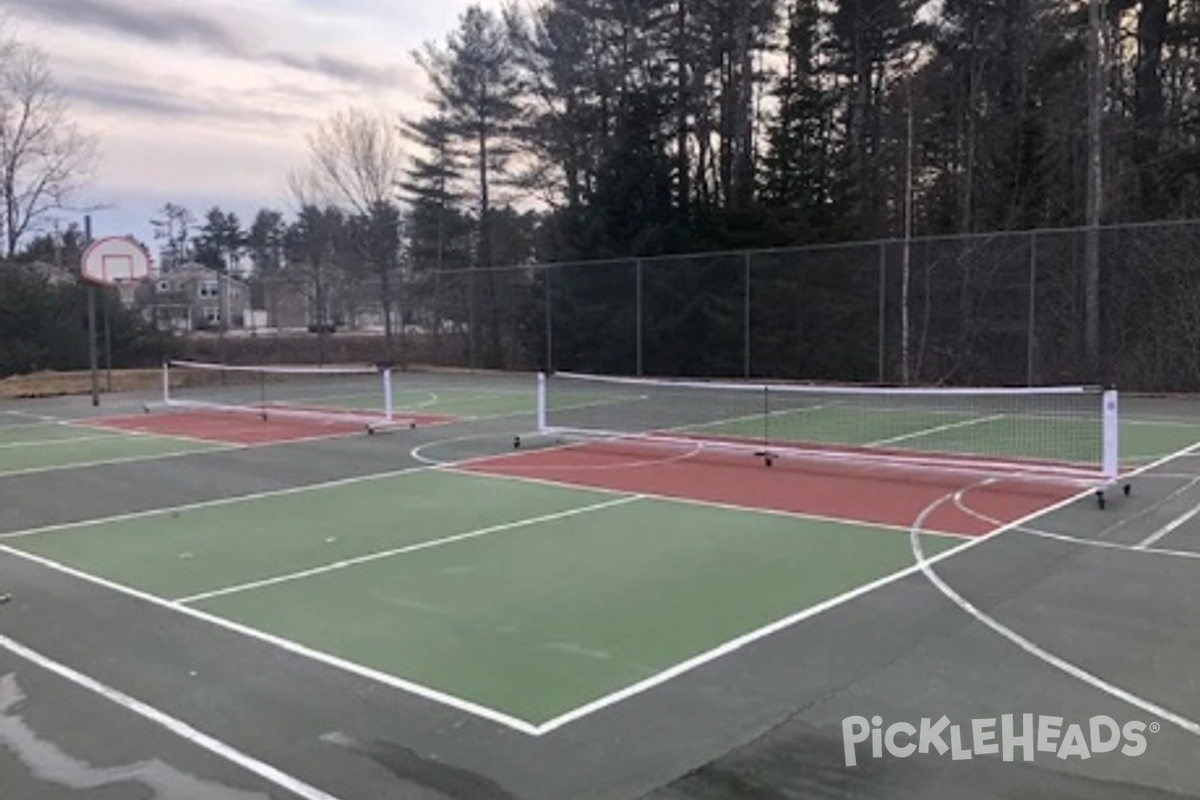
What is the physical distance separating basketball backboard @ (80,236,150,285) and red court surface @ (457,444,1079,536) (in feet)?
42.7

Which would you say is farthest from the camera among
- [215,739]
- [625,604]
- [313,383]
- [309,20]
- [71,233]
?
[71,233]

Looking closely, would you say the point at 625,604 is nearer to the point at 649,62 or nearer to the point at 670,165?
the point at 670,165

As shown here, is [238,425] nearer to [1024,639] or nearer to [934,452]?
[934,452]

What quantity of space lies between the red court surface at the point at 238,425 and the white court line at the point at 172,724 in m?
9.10

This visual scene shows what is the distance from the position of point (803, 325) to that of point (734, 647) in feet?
58.6

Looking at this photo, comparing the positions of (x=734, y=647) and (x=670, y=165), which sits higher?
(x=670, y=165)

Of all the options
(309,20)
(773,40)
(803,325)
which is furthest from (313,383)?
(773,40)

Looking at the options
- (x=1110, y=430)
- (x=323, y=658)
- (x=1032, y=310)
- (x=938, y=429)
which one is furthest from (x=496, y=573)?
(x=1032, y=310)

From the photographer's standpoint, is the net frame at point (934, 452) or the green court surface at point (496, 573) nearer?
the green court surface at point (496, 573)

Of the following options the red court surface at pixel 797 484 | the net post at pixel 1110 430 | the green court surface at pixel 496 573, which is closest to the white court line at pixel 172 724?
the green court surface at pixel 496 573

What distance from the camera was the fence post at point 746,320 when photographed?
75.9 ft

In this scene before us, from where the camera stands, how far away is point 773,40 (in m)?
32.0

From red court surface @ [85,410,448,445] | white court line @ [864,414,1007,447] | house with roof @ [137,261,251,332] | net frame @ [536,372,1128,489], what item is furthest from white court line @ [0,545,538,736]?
house with roof @ [137,261,251,332]

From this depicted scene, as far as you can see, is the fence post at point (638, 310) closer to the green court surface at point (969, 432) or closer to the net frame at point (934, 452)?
the green court surface at point (969, 432)
